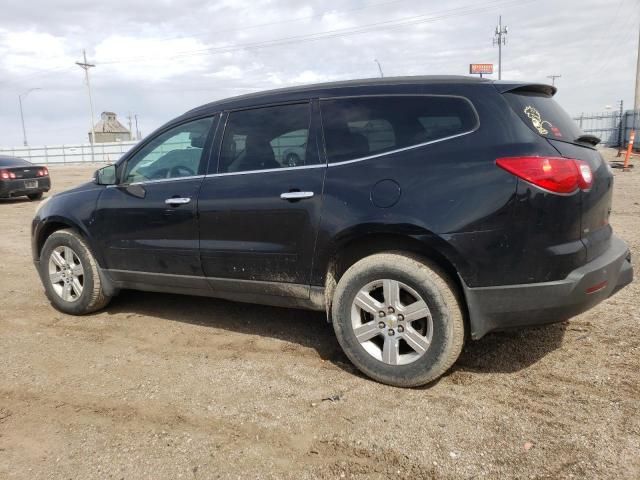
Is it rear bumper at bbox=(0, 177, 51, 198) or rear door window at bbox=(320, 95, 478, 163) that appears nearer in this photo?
rear door window at bbox=(320, 95, 478, 163)

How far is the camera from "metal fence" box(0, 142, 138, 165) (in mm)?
45181

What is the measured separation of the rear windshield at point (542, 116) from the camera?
3.01 metres

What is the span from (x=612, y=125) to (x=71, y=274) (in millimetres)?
32397

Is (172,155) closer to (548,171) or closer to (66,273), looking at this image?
(66,273)

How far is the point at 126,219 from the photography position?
4.33 metres

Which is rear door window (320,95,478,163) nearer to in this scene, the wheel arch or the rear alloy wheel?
the rear alloy wheel

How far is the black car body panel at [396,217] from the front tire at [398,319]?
124 mm

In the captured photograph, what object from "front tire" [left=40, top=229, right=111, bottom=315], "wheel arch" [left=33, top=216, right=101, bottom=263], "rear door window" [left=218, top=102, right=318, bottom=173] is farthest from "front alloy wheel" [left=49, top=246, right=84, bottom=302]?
"rear door window" [left=218, top=102, right=318, bottom=173]

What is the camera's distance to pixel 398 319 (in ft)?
10.4

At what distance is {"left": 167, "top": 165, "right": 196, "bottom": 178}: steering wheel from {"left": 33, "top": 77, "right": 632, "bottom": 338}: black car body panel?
2.4 inches

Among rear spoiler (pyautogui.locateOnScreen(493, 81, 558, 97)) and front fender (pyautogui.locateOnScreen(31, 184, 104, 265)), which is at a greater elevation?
rear spoiler (pyautogui.locateOnScreen(493, 81, 558, 97))

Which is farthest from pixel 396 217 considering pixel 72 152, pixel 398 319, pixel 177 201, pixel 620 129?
pixel 72 152

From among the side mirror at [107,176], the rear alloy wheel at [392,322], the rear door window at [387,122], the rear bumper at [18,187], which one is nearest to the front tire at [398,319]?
the rear alloy wheel at [392,322]

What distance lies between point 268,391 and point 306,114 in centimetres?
185
